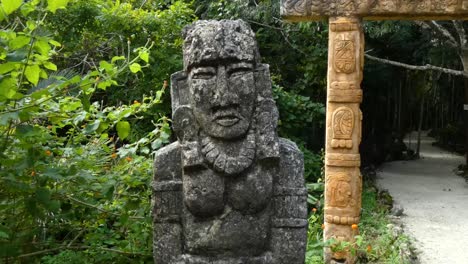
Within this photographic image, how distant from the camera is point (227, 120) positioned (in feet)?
10.7

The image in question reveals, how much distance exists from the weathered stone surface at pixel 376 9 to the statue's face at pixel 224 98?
2602mm

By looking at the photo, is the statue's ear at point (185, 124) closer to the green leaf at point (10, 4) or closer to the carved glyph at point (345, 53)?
the green leaf at point (10, 4)

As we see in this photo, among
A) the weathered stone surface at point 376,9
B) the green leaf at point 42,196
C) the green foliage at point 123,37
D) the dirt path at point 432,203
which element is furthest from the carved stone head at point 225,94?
the dirt path at point 432,203

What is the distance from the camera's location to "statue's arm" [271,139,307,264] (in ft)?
10.8

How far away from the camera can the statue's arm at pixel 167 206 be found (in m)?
3.28

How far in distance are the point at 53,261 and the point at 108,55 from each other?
4194mm

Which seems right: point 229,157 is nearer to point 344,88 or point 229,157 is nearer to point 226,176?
point 226,176

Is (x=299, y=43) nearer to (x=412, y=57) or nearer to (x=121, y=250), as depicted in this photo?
(x=412, y=57)

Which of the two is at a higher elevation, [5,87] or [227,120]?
[5,87]

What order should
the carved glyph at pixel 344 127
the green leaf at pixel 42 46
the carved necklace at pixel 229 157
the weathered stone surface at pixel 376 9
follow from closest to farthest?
1. the green leaf at pixel 42 46
2. the carved necklace at pixel 229 157
3. the weathered stone surface at pixel 376 9
4. the carved glyph at pixel 344 127

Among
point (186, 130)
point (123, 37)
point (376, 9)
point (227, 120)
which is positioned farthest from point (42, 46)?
point (123, 37)

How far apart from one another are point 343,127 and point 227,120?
284 centimetres

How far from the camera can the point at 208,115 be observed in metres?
3.28

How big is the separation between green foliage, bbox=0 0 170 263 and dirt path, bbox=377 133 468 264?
379 cm
